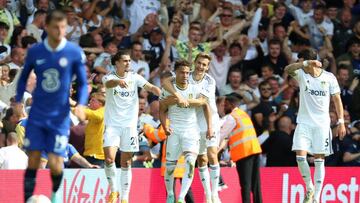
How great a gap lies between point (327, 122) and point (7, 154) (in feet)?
18.4

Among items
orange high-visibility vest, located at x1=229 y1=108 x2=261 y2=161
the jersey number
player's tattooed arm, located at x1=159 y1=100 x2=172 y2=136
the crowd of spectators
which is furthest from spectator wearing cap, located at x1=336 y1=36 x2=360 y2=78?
the jersey number

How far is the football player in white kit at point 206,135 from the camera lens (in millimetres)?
18953

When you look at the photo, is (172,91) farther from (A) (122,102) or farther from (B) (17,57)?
(B) (17,57)

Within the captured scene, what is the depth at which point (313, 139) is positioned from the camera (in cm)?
1898

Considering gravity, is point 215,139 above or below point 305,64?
below

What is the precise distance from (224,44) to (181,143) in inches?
295

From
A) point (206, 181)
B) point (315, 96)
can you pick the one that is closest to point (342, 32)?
point (315, 96)

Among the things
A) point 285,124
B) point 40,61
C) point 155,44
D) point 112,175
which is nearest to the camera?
point 40,61

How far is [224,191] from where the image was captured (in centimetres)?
2097

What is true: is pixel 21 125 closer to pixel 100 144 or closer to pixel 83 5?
pixel 100 144

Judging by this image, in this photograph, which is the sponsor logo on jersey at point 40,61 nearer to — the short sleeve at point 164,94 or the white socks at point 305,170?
the short sleeve at point 164,94

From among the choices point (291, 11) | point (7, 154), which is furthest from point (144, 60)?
point (7, 154)

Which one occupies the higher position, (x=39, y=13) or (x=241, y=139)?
(x=39, y=13)

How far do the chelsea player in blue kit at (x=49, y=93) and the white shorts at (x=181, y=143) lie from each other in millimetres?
4454
